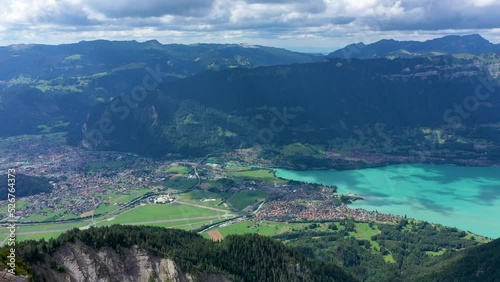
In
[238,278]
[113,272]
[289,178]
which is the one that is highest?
[113,272]

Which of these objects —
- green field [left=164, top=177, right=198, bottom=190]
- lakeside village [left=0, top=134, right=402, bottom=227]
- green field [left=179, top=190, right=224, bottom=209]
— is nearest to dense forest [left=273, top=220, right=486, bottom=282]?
lakeside village [left=0, top=134, right=402, bottom=227]

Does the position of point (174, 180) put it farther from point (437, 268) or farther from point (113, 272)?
point (113, 272)

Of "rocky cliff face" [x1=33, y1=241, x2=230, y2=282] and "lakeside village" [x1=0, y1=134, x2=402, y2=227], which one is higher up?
"rocky cliff face" [x1=33, y1=241, x2=230, y2=282]

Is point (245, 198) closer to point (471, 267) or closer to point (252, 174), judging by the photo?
point (252, 174)

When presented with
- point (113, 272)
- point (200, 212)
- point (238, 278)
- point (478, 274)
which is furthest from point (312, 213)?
point (113, 272)

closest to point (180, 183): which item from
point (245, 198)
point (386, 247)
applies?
point (245, 198)

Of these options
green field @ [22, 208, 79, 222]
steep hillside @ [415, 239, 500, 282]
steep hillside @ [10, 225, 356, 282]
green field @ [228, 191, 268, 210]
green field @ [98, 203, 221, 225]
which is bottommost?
green field @ [228, 191, 268, 210]

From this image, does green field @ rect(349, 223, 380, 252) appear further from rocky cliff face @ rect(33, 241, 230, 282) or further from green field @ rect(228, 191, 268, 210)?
rocky cliff face @ rect(33, 241, 230, 282)
